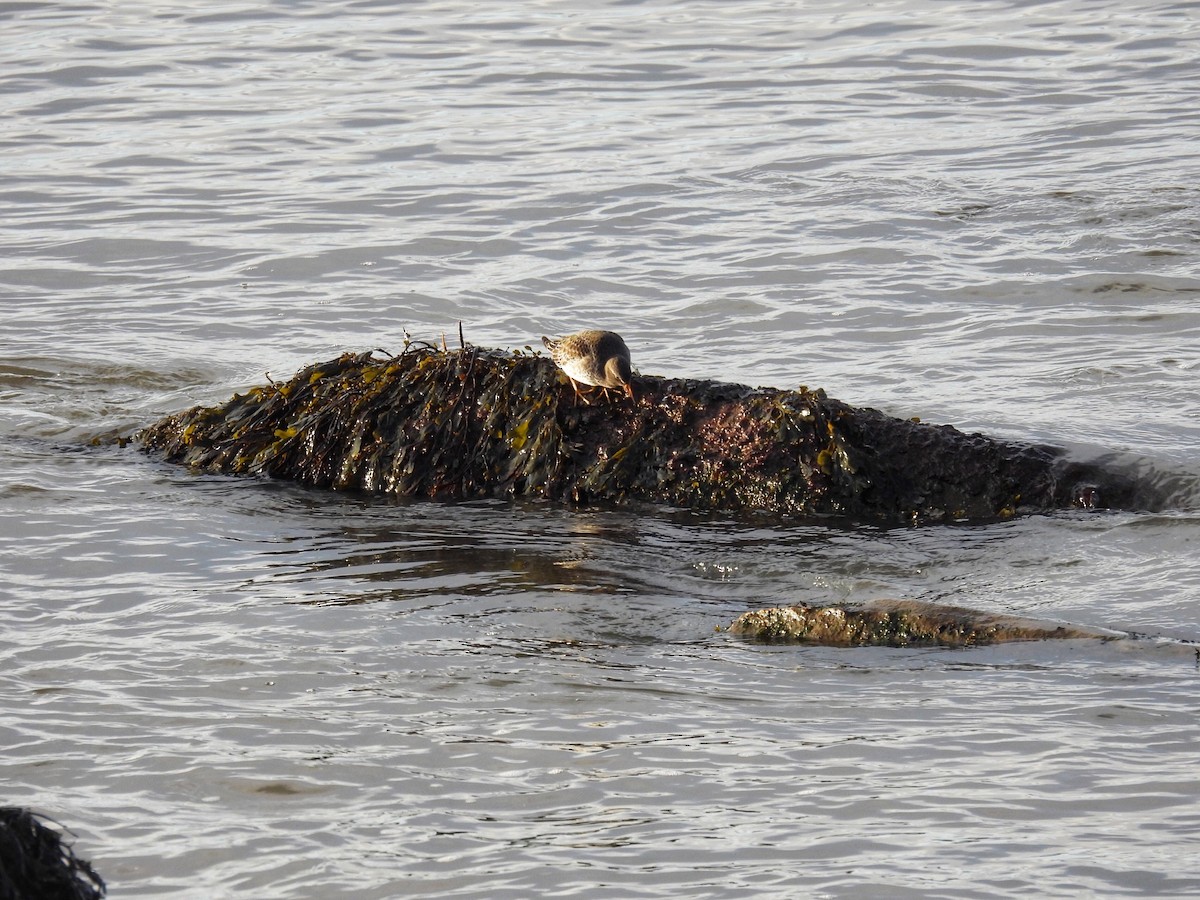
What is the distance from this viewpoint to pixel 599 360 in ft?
23.9

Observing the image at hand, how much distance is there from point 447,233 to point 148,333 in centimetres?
310

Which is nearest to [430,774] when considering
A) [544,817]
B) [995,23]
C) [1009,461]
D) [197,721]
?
[544,817]

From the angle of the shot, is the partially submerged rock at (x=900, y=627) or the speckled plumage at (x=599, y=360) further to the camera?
the speckled plumage at (x=599, y=360)

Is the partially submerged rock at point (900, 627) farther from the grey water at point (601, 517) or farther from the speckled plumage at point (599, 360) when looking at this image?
the speckled plumage at point (599, 360)

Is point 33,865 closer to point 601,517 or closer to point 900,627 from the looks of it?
point 900,627

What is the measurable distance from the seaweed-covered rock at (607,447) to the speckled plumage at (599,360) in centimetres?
16

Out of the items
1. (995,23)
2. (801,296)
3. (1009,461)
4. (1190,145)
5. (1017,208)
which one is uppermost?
(995,23)

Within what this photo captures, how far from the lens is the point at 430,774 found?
4539 millimetres

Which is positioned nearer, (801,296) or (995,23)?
(801,296)

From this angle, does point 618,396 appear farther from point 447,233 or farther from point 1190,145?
point 1190,145

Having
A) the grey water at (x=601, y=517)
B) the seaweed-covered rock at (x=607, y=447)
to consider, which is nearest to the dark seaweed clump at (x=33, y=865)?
the grey water at (x=601, y=517)

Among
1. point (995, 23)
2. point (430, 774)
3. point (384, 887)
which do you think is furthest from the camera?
point (995, 23)

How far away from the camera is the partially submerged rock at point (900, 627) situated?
5301 mm

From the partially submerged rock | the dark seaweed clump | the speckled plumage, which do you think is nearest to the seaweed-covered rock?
the speckled plumage
